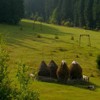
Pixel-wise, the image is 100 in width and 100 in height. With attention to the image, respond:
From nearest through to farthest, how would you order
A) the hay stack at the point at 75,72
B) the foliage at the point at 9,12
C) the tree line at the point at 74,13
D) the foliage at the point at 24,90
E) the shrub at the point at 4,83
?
1. the foliage at the point at 24,90
2. the shrub at the point at 4,83
3. the hay stack at the point at 75,72
4. the foliage at the point at 9,12
5. the tree line at the point at 74,13

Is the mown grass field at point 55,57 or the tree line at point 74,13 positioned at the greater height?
the tree line at point 74,13

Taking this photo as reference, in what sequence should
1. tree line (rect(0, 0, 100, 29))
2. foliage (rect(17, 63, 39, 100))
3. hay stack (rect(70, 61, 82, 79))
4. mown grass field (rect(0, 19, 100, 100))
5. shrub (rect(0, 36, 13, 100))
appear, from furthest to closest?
tree line (rect(0, 0, 100, 29))
hay stack (rect(70, 61, 82, 79))
mown grass field (rect(0, 19, 100, 100))
shrub (rect(0, 36, 13, 100))
foliage (rect(17, 63, 39, 100))

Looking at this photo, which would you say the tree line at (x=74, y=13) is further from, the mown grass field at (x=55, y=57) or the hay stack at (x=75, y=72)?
the hay stack at (x=75, y=72)

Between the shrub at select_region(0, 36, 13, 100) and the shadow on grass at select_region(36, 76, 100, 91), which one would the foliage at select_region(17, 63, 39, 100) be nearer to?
the shrub at select_region(0, 36, 13, 100)

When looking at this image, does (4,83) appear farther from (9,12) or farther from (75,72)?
(9,12)

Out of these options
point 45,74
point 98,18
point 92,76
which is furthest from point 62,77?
point 98,18

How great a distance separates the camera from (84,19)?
17462 centimetres

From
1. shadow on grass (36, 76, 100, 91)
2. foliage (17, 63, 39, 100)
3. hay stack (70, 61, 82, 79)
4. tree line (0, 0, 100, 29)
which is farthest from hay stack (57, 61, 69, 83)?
tree line (0, 0, 100, 29)

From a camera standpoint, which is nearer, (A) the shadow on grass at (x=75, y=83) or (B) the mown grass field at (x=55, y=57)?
(B) the mown grass field at (x=55, y=57)

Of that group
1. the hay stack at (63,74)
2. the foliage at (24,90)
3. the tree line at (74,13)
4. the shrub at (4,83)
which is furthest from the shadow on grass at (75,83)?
the tree line at (74,13)

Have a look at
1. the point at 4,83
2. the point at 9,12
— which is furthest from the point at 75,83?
the point at 9,12

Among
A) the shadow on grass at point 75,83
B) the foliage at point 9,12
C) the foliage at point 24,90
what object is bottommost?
the shadow on grass at point 75,83

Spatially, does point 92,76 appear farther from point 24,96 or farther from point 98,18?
point 98,18

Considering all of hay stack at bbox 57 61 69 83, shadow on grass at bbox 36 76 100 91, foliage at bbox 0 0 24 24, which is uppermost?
foliage at bbox 0 0 24 24
